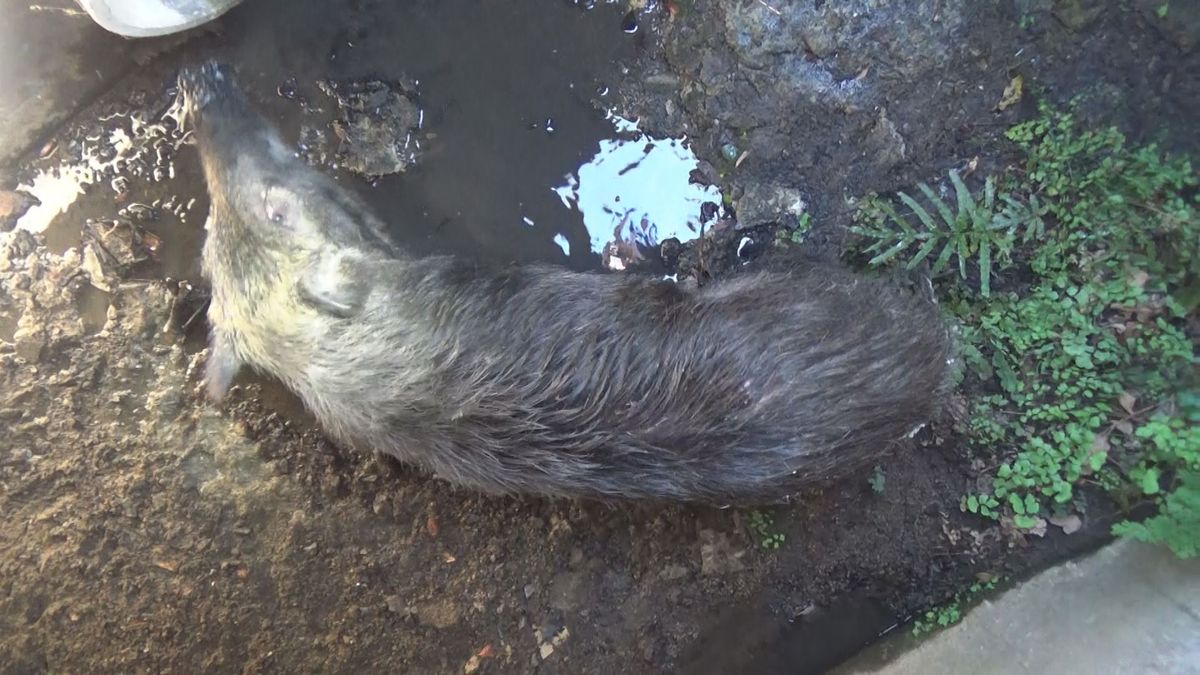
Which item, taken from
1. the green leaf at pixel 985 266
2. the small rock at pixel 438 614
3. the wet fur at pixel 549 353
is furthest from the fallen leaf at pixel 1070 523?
the small rock at pixel 438 614

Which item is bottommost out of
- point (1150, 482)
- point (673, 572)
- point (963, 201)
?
point (1150, 482)

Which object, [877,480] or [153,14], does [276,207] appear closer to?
[153,14]

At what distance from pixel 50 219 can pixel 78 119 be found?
1.50ft

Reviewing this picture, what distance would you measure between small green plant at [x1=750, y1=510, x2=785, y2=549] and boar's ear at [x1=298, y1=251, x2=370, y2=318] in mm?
1860

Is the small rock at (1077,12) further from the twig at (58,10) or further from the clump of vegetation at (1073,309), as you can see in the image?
the twig at (58,10)

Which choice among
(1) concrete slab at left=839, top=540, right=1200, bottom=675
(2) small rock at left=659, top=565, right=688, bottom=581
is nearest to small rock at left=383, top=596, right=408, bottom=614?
(2) small rock at left=659, top=565, right=688, bottom=581

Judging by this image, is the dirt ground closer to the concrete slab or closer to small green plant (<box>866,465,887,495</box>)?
small green plant (<box>866,465,887,495</box>)

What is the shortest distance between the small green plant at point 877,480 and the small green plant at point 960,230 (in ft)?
2.79

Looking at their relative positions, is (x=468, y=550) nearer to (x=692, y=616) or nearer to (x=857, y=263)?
(x=692, y=616)

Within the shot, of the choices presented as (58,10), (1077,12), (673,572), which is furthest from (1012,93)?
(58,10)

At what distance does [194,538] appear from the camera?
3.35m

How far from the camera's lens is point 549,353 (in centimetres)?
276

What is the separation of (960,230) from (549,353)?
178 centimetres

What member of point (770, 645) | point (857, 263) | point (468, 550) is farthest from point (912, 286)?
point (468, 550)
